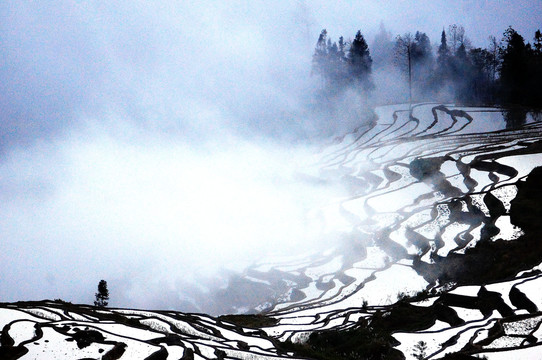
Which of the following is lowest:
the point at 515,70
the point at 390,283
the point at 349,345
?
the point at 349,345

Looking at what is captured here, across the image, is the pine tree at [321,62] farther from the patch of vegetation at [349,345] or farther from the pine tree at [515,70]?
the patch of vegetation at [349,345]

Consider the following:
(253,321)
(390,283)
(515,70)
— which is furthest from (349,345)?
(515,70)

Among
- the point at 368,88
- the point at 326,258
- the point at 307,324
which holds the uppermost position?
the point at 368,88

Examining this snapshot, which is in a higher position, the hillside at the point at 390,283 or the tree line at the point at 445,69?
the tree line at the point at 445,69

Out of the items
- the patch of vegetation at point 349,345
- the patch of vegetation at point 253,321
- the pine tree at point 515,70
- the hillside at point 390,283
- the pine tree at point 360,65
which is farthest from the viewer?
the pine tree at point 360,65

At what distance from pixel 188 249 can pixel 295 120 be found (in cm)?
5778

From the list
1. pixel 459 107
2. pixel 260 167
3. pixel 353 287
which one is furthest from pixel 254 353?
pixel 459 107

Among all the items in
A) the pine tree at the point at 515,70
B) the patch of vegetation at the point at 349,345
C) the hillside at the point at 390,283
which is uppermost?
the pine tree at the point at 515,70

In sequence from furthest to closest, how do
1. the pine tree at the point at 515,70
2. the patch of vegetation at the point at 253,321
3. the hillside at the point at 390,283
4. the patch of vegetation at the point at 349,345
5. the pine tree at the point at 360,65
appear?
1. the pine tree at the point at 360,65
2. the pine tree at the point at 515,70
3. the patch of vegetation at the point at 253,321
4. the patch of vegetation at the point at 349,345
5. the hillside at the point at 390,283

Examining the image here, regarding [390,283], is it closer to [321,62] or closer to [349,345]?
[349,345]

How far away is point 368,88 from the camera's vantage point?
11119cm

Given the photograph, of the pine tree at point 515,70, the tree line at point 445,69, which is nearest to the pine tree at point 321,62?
the tree line at point 445,69

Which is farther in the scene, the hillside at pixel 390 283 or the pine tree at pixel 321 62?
the pine tree at pixel 321 62

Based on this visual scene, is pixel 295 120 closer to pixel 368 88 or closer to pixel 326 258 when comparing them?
pixel 368 88
